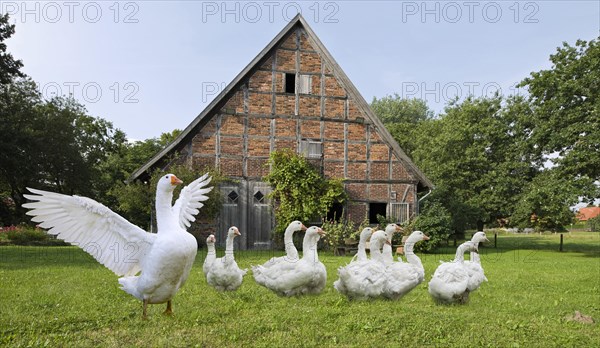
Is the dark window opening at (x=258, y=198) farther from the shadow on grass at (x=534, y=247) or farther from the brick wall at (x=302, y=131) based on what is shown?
the shadow on grass at (x=534, y=247)

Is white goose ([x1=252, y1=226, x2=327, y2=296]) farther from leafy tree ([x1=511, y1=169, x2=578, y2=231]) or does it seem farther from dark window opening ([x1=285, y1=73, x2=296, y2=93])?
leafy tree ([x1=511, y1=169, x2=578, y2=231])

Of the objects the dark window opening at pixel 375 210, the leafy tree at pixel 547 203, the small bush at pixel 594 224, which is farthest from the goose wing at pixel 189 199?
the small bush at pixel 594 224

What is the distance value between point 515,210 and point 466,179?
4.03 m

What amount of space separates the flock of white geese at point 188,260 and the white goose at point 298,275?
2 cm

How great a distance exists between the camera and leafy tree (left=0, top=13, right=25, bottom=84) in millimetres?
19812

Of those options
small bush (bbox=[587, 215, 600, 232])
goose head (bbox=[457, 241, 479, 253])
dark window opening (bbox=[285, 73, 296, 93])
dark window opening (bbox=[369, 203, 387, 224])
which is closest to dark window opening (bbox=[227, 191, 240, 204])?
dark window opening (bbox=[285, 73, 296, 93])

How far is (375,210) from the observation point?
67.6 ft

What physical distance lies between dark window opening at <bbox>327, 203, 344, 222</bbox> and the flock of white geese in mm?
11543

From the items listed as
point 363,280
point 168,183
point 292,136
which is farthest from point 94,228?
point 292,136

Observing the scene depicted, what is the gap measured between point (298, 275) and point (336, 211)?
12897mm

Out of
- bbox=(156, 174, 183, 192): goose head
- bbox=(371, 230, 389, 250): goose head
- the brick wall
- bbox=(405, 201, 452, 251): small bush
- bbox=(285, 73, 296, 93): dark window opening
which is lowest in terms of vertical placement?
bbox=(405, 201, 452, 251): small bush

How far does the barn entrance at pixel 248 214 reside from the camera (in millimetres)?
17219

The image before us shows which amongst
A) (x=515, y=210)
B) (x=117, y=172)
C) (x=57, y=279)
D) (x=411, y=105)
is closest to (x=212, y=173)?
(x=57, y=279)

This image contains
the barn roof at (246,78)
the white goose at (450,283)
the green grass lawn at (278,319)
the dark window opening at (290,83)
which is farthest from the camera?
the dark window opening at (290,83)
